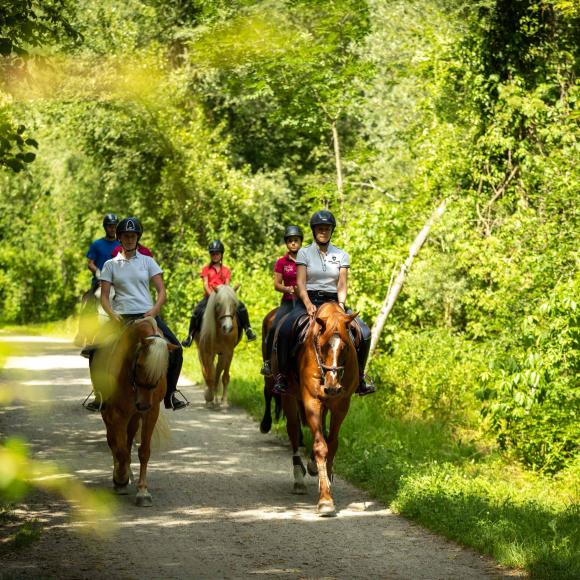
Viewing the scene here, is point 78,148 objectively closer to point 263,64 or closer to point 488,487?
point 263,64

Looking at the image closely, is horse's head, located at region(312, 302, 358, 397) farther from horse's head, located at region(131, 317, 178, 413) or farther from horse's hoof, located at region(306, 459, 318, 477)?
horse's hoof, located at region(306, 459, 318, 477)

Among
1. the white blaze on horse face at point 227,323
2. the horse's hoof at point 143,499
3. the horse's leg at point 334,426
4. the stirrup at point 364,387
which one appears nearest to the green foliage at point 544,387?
the stirrup at point 364,387

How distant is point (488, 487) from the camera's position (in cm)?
949

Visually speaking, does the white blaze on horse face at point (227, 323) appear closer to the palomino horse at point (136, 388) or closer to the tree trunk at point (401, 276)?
the tree trunk at point (401, 276)

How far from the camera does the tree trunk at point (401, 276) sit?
56.1 ft

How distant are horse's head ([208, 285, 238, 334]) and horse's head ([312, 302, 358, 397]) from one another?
7.54 metres

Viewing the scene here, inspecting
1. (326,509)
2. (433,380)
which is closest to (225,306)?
(433,380)

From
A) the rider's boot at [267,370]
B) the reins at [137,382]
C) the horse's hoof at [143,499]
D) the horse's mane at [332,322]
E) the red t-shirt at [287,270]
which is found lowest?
the horse's hoof at [143,499]

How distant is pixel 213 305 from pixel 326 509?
8.52 m

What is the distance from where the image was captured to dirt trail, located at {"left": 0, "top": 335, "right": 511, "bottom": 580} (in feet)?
21.7

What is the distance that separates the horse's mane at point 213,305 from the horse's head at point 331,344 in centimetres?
756

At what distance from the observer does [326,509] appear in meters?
8.59

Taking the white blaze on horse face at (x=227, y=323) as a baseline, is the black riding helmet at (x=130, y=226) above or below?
above

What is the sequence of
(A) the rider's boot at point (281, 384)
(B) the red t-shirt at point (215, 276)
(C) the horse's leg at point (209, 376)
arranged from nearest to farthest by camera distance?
(A) the rider's boot at point (281, 384) < (C) the horse's leg at point (209, 376) < (B) the red t-shirt at point (215, 276)
